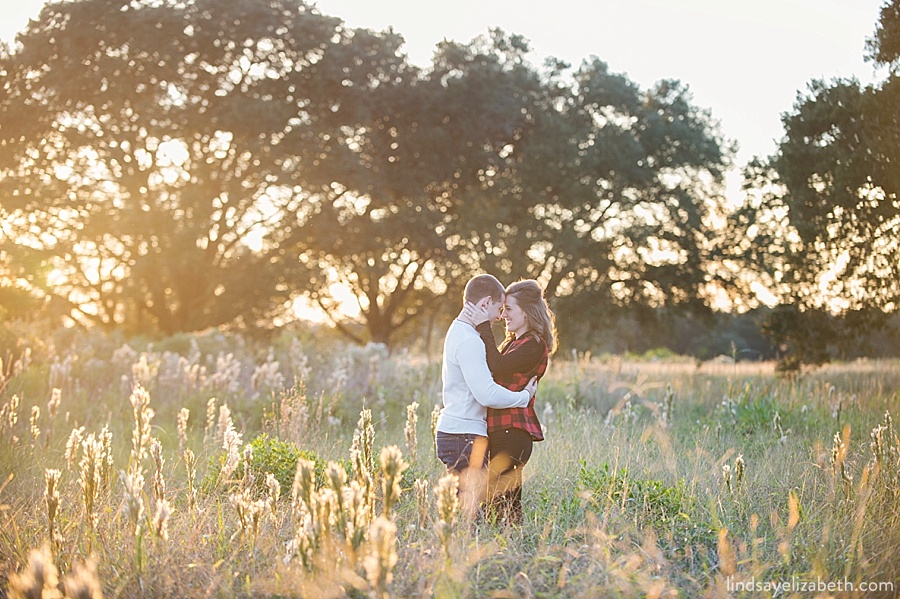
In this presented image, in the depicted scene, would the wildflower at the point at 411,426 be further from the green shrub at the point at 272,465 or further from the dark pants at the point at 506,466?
the green shrub at the point at 272,465

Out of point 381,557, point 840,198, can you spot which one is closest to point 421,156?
point 840,198

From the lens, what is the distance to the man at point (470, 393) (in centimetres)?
445

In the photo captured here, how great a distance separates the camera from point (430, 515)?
428 cm

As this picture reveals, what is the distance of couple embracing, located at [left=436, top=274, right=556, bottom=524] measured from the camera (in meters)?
4.49

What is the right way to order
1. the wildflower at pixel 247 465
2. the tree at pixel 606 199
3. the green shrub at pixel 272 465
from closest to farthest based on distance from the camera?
1. the wildflower at pixel 247 465
2. the green shrub at pixel 272 465
3. the tree at pixel 606 199

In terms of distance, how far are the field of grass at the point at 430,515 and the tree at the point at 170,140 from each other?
11028mm

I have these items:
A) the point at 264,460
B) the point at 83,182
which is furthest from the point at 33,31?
the point at 264,460

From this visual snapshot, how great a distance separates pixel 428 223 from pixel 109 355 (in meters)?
9.95

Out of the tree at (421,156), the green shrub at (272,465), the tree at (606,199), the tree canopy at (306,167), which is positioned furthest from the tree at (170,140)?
the green shrub at (272,465)

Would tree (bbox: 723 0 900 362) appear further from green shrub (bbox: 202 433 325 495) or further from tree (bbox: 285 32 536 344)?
tree (bbox: 285 32 536 344)

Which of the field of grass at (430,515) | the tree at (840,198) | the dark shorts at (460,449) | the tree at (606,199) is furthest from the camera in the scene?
the tree at (606,199)

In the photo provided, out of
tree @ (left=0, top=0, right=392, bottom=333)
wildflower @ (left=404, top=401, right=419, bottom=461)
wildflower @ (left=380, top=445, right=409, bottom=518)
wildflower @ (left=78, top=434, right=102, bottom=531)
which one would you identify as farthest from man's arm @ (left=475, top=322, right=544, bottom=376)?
tree @ (left=0, top=0, right=392, bottom=333)

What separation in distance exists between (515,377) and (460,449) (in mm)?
519

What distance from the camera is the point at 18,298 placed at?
1530cm
